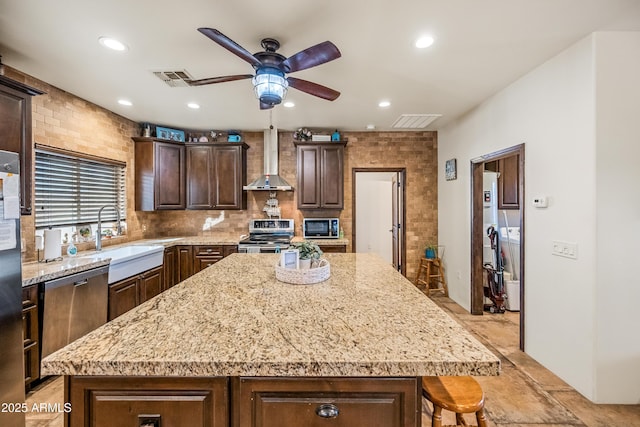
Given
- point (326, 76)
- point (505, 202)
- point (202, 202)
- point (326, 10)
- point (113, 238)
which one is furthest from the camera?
point (202, 202)

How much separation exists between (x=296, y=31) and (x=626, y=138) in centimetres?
240

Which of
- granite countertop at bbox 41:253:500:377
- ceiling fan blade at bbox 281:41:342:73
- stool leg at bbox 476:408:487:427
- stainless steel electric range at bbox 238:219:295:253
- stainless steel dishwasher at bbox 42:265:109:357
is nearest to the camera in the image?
granite countertop at bbox 41:253:500:377

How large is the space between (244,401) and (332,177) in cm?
371

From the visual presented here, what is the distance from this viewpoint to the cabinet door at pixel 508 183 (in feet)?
12.9

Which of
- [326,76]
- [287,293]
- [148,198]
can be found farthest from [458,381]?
[148,198]

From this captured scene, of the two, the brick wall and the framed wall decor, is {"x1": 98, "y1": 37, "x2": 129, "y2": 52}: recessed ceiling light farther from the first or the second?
the framed wall decor

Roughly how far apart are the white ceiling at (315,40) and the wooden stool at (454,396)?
2.04 metres

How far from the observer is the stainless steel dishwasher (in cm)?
225

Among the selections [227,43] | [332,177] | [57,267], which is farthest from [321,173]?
[57,267]

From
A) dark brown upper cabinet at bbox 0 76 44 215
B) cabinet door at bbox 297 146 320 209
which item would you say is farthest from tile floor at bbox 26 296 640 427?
cabinet door at bbox 297 146 320 209

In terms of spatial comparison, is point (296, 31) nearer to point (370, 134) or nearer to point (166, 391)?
point (166, 391)

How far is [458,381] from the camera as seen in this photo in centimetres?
127

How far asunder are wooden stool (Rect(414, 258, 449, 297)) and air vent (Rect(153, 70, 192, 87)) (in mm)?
3934

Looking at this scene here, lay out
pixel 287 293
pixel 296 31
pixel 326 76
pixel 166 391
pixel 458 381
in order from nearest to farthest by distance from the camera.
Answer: pixel 166 391 < pixel 458 381 < pixel 287 293 < pixel 296 31 < pixel 326 76
